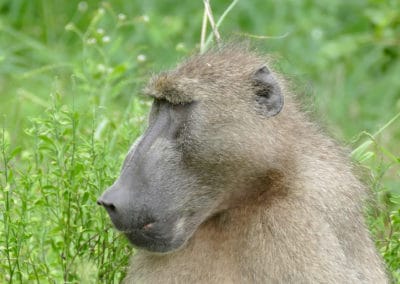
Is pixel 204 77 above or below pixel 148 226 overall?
above

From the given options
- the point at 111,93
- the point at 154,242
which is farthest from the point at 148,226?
the point at 111,93

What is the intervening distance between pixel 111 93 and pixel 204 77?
1.17m

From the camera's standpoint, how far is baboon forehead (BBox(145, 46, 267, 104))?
129 inches

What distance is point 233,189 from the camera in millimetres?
3299

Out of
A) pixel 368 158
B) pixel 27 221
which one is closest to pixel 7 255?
pixel 27 221

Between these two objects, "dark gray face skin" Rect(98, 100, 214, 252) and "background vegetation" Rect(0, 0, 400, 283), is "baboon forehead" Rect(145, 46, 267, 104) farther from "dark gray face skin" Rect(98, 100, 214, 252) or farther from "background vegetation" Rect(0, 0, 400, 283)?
"background vegetation" Rect(0, 0, 400, 283)

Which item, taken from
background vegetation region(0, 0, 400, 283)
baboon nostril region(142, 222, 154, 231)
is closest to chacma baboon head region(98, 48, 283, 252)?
baboon nostril region(142, 222, 154, 231)

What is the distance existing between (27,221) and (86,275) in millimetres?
270

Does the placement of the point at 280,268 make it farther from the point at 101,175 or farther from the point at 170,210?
the point at 101,175

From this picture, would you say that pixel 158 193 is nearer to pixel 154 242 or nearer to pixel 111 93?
pixel 154 242

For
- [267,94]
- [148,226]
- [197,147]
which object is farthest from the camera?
[267,94]

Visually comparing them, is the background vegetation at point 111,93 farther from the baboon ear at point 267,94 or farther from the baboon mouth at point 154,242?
the baboon mouth at point 154,242

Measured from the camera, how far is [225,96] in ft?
10.8

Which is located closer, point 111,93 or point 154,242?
point 154,242
